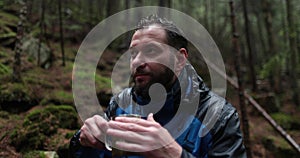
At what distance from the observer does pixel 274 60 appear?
10328mm

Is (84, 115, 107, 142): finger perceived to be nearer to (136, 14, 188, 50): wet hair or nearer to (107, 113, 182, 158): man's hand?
(107, 113, 182, 158): man's hand

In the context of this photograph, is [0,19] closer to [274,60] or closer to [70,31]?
[70,31]

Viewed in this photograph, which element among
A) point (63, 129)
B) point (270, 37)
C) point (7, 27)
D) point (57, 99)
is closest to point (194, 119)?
point (63, 129)

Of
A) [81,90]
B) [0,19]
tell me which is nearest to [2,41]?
[0,19]

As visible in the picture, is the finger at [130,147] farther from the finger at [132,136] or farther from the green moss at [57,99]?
the green moss at [57,99]

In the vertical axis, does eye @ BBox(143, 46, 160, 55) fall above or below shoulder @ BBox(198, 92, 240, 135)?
above

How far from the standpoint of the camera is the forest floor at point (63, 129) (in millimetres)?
4617

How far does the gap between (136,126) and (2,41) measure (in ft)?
34.6

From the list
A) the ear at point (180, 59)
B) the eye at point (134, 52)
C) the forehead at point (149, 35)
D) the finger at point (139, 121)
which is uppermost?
the forehead at point (149, 35)

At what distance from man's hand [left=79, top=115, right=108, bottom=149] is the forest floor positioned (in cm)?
288

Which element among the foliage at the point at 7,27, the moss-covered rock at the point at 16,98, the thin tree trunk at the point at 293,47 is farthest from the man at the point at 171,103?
the foliage at the point at 7,27

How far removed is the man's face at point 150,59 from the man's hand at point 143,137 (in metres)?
0.67

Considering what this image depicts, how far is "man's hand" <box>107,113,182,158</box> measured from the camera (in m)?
1.36

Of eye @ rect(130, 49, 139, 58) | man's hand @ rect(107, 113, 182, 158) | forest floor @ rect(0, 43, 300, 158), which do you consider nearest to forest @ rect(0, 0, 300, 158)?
forest floor @ rect(0, 43, 300, 158)
